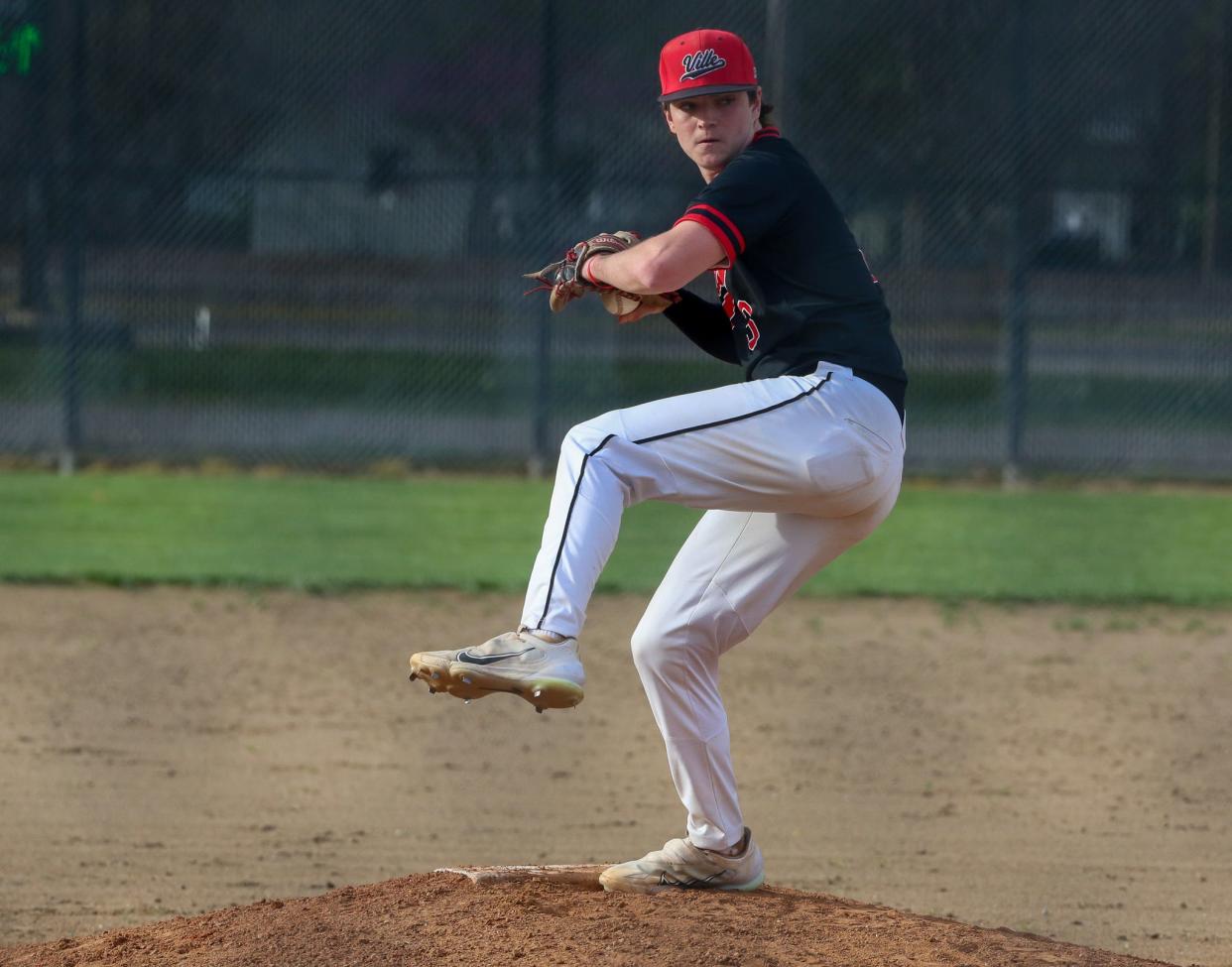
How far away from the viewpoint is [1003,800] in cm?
549

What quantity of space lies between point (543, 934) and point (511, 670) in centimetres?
65

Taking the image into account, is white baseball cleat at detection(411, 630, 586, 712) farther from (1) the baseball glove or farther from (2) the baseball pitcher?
(1) the baseball glove

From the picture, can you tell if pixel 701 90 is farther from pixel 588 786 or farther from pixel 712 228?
pixel 588 786

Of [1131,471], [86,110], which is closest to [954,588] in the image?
[1131,471]

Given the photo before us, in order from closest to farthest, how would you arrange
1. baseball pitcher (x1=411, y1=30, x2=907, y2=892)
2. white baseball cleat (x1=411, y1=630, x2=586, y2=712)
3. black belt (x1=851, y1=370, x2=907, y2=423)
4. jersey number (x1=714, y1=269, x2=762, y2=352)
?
white baseball cleat (x1=411, y1=630, x2=586, y2=712)
baseball pitcher (x1=411, y1=30, x2=907, y2=892)
black belt (x1=851, y1=370, x2=907, y2=423)
jersey number (x1=714, y1=269, x2=762, y2=352)

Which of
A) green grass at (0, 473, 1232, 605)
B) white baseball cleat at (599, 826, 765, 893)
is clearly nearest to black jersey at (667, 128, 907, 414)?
white baseball cleat at (599, 826, 765, 893)

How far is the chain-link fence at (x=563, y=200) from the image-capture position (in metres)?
12.1

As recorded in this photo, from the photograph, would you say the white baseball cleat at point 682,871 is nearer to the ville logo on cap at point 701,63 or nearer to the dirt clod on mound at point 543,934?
the dirt clod on mound at point 543,934

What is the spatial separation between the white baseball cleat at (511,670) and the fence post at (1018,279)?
9619mm

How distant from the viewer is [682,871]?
373 centimetres

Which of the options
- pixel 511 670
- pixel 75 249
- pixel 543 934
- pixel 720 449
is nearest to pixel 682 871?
pixel 543 934

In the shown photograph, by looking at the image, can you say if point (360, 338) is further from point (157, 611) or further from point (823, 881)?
point (823, 881)

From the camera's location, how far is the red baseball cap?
3348mm

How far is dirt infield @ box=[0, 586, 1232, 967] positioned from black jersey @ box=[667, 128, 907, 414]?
126 cm
